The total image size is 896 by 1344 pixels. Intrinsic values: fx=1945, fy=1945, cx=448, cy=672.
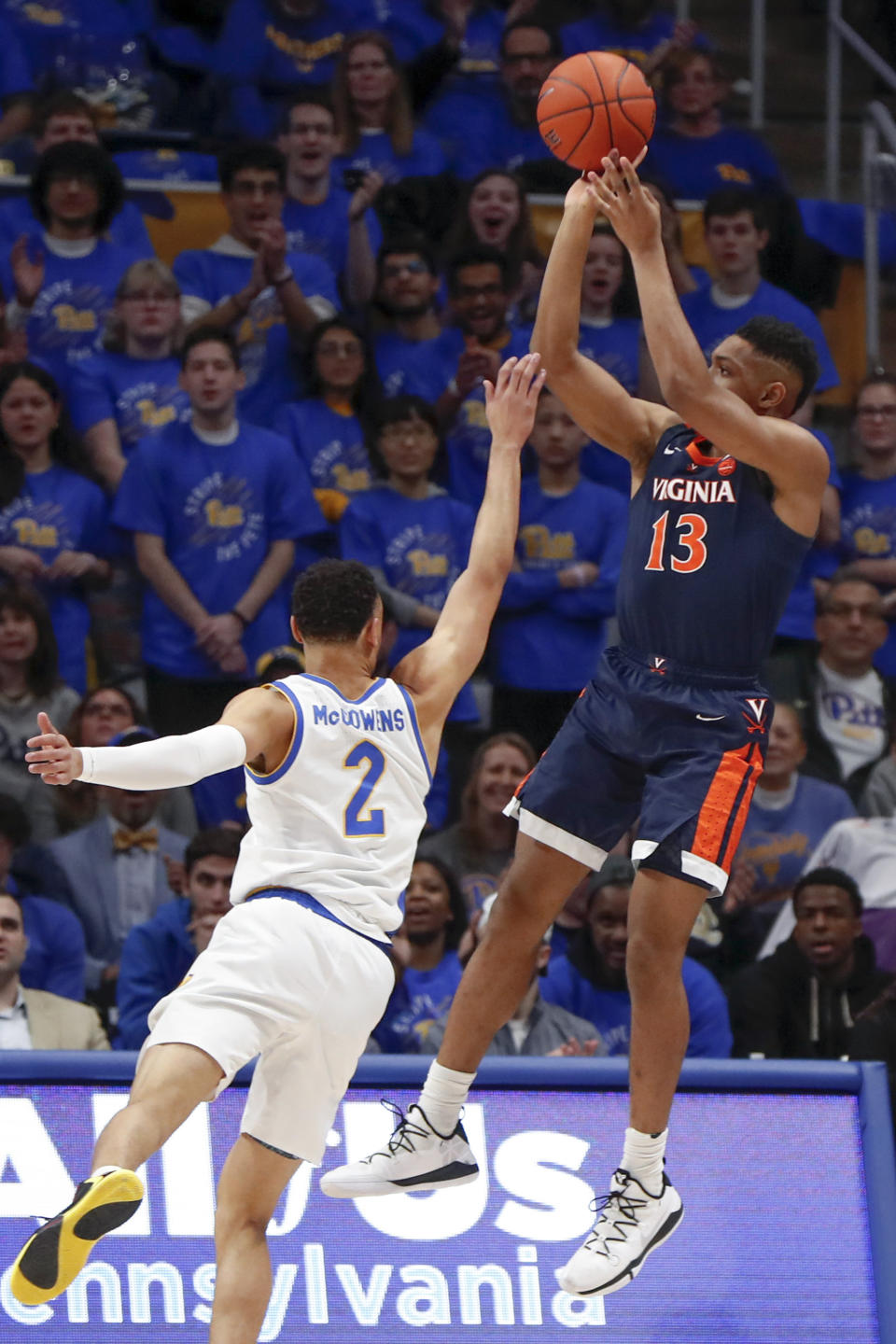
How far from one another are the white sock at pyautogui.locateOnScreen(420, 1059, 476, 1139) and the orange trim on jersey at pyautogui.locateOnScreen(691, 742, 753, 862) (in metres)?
0.97

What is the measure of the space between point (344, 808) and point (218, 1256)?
1.18 m

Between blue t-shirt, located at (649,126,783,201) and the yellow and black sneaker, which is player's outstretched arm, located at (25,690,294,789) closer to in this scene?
the yellow and black sneaker

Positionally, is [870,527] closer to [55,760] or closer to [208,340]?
[208,340]

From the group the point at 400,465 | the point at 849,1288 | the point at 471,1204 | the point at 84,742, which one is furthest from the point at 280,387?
the point at 849,1288

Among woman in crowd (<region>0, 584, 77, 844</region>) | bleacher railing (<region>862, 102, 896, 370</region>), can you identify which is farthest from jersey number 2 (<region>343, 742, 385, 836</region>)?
bleacher railing (<region>862, 102, 896, 370</region>)

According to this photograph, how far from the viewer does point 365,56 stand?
9.84 m

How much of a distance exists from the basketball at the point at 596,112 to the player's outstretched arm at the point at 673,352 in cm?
20

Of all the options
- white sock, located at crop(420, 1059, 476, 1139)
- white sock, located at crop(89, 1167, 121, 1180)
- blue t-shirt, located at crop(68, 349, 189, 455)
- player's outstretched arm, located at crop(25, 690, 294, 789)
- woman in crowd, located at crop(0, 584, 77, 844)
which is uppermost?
blue t-shirt, located at crop(68, 349, 189, 455)

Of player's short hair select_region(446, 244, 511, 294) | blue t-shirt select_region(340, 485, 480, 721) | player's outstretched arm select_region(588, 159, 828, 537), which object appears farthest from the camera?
player's short hair select_region(446, 244, 511, 294)

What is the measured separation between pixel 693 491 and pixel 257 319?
451cm

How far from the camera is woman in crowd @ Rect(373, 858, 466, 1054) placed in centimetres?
728

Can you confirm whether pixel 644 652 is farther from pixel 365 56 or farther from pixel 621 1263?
pixel 365 56

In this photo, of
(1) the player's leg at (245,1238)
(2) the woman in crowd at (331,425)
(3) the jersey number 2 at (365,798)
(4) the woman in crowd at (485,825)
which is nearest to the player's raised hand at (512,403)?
(3) the jersey number 2 at (365,798)

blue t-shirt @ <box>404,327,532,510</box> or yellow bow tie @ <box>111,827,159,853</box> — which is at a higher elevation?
blue t-shirt @ <box>404,327,532,510</box>
